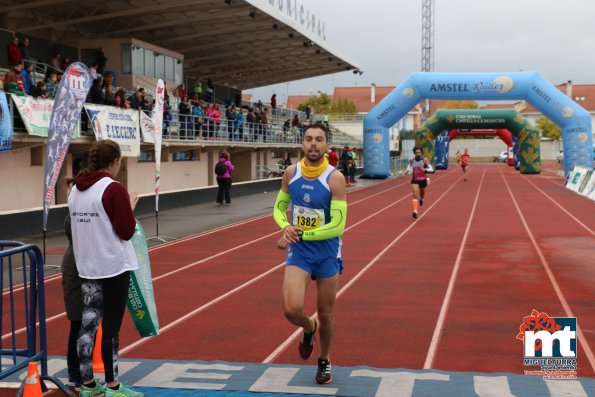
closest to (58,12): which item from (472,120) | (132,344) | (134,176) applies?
(134,176)

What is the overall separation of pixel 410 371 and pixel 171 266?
6.66 metres

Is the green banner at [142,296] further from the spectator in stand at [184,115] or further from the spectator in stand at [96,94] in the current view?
the spectator in stand at [184,115]

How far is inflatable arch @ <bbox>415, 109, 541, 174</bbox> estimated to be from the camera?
166 ft

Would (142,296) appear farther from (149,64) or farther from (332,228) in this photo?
(149,64)

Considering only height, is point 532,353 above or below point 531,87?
below

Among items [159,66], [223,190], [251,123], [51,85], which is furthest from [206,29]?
[51,85]

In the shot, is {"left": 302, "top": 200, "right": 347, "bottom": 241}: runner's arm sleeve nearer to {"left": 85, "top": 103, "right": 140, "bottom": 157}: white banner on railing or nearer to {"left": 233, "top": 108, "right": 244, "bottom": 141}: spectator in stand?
{"left": 85, "top": 103, "right": 140, "bottom": 157}: white banner on railing

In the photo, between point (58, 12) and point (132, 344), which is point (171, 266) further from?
point (58, 12)

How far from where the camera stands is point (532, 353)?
20.7ft

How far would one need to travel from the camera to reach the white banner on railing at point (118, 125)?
1925 centimetres

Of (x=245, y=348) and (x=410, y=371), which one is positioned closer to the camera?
(x=410, y=371)

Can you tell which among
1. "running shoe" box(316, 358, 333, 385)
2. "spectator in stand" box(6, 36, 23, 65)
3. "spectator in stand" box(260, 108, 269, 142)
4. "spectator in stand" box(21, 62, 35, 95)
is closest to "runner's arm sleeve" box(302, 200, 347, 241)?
"running shoe" box(316, 358, 333, 385)

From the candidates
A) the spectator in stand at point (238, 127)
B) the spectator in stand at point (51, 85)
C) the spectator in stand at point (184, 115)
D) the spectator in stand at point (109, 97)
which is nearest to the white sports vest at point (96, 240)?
the spectator in stand at point (51, 85)

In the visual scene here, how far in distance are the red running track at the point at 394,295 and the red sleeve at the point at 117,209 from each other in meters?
1.91
